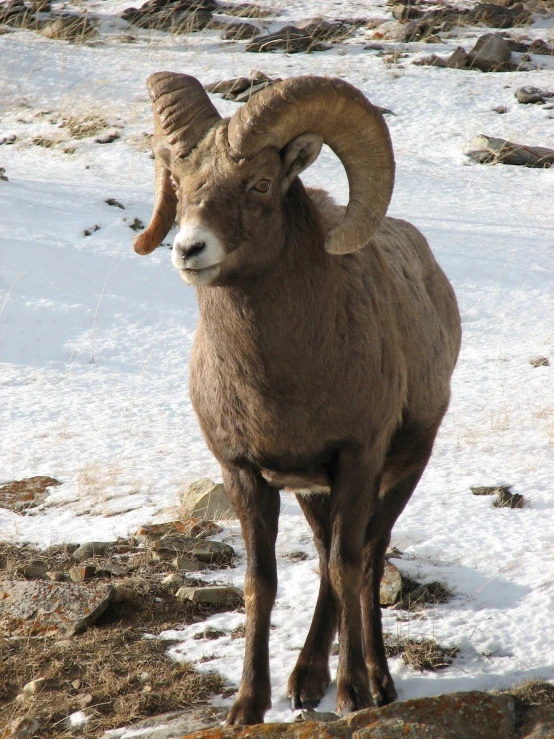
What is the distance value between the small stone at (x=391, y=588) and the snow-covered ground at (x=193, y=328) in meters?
0.20

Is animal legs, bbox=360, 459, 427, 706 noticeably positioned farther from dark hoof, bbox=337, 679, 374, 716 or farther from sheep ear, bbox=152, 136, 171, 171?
sheep ear, bbox=152, 136, 171, 171

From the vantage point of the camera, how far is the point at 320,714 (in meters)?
4.04

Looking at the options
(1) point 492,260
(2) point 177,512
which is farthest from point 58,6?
(2) point 177,512

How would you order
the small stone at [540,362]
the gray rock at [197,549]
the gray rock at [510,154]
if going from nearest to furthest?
the gray rock at [197,549] → the small stone at [540,362] → the gray rock at [510,154]

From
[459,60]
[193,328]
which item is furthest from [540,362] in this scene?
[459,60]

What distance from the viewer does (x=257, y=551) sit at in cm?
451

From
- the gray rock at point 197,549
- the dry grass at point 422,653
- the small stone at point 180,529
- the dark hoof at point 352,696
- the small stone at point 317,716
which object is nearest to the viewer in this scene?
the small stone at point 317,716

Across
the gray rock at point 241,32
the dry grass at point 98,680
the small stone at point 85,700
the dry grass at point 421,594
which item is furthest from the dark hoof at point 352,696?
the gray rock at point 241,32

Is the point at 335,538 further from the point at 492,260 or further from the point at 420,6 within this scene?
the point at 420,6

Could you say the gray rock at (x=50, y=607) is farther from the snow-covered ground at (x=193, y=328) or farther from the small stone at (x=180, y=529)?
the small stone at (x=180, y=529)

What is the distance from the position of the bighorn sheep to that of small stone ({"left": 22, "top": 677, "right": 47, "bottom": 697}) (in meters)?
1.09

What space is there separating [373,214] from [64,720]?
2939mm

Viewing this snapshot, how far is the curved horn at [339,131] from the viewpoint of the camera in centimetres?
404

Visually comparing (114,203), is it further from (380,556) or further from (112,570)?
(380,556)
